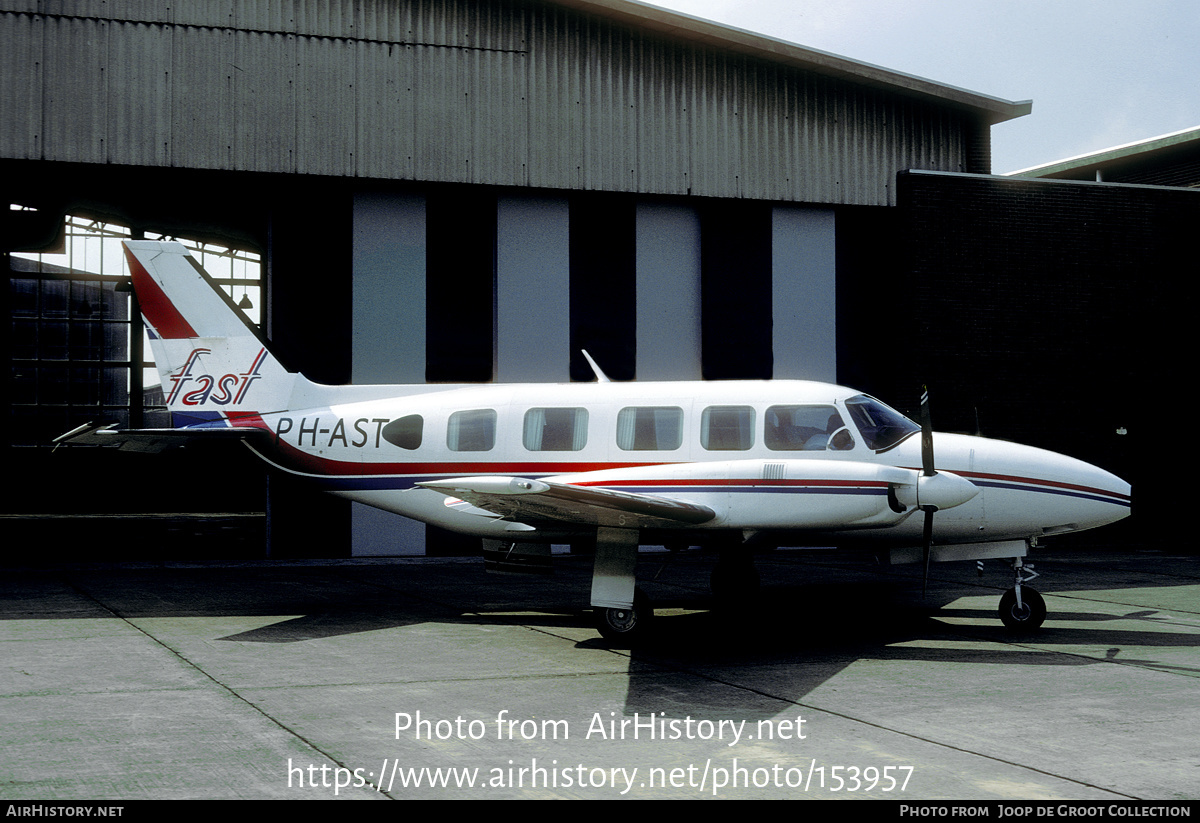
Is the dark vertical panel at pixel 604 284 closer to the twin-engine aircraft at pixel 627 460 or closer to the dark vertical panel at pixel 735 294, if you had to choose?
the dark vertical panel at pixel 735 294

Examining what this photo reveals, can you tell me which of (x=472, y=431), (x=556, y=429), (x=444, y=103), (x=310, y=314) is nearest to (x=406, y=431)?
(x=472, y=431)

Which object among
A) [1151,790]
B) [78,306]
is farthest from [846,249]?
[78,306]

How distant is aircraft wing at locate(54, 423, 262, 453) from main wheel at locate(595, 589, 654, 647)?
19.2 feet

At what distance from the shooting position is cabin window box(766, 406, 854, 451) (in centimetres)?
1149

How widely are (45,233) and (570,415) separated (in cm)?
1972

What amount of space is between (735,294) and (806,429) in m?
10.2

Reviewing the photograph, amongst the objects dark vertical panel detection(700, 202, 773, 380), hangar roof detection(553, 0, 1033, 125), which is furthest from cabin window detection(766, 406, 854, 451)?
hangar roof detection(553, 0, 1033, 125)

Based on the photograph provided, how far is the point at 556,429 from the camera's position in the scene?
41.0 ft

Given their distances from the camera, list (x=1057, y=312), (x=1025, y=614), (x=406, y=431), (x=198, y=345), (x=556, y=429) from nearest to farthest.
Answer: (x=1025, y=614) → (x=556, y=429) → (x=406, y=431) → (x=198, y=345) → (x=1057, y=312)

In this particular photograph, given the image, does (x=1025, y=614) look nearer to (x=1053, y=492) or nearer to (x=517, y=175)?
(x=1053, y=492)

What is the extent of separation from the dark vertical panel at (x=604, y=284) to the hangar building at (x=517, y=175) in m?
0.05

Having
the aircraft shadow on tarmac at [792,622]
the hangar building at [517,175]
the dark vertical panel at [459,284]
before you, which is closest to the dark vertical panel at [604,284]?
the hangar building at [517,175]

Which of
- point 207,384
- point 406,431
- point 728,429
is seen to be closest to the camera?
point 728,429

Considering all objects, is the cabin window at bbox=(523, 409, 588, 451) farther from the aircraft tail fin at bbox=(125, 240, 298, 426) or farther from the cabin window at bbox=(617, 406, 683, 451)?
the aircraft tail fin at bbox=(125, 240, 298, 426)
